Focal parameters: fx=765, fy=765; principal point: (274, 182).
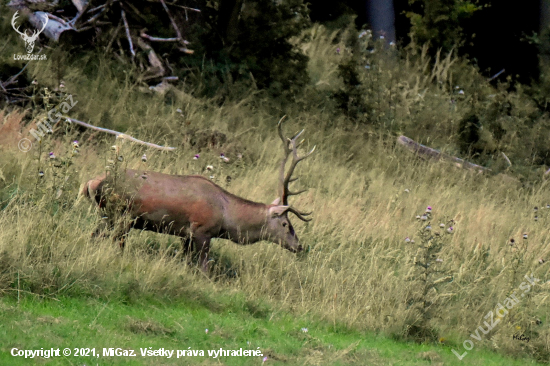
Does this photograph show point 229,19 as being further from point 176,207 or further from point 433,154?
point 176,207

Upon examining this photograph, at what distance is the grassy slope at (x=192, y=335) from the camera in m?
5.75

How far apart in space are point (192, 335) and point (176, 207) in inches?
64.8

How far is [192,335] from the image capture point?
6453 mm

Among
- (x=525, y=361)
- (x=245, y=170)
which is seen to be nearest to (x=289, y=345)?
(x=525, y=361)

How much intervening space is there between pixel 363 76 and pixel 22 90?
7.04 meters

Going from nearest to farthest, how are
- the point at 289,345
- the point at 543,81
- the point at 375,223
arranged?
1. the point at 289,345
2. the point at 375,223
3. the point at 543,81

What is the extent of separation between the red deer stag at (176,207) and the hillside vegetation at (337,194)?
0.25 meters

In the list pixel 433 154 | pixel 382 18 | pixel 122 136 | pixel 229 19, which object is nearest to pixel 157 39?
pixel 229 19

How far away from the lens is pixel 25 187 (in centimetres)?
859

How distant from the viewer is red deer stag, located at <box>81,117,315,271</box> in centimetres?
762

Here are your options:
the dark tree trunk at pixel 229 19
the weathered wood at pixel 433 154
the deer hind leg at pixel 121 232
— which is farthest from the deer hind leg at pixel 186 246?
the dark tree trunk at pixel 229 19

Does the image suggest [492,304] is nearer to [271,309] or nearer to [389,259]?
[389,259]

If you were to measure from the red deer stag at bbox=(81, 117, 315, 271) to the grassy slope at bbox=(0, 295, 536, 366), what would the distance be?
0.81 metres

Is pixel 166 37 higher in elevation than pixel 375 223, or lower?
higher
